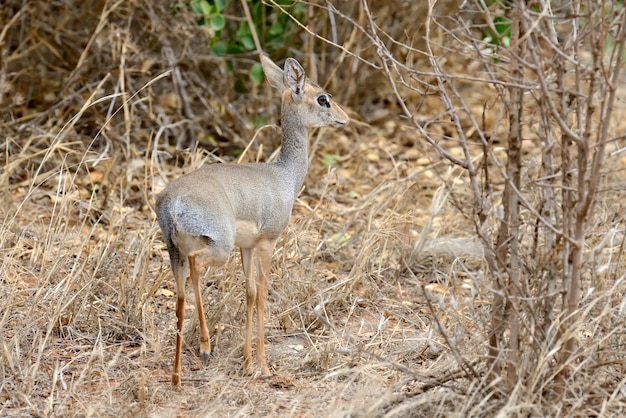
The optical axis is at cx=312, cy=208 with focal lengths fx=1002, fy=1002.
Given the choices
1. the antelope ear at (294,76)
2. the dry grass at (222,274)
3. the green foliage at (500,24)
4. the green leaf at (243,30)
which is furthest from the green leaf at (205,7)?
the antelope ear at (294,76)

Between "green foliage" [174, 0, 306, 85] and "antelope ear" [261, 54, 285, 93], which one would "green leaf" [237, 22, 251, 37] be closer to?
"green foliage" [174, 0, 306, 85]

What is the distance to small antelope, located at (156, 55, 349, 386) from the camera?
359 cm

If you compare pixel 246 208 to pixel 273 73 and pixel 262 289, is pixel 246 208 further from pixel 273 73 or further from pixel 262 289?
pixel 273 73

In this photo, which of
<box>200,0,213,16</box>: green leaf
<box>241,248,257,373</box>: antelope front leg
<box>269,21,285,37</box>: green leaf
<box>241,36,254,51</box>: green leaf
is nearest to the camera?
<box>241,248,257,373</box>: antelope front leg

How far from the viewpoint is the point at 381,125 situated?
7.93 metres

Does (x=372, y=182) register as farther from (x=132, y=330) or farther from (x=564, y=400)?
(x=564, y=400)

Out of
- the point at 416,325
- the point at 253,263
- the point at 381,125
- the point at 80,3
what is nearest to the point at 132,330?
the point at 253,263

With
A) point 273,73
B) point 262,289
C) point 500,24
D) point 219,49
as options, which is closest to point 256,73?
point 219,49

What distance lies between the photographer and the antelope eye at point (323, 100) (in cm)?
438

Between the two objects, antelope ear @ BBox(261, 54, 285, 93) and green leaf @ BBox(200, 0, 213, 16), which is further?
green leaf @ BBox(200, 0, 213, 16)

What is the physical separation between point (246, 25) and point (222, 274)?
8.72 ft

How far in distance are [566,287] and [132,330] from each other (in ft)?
6.35

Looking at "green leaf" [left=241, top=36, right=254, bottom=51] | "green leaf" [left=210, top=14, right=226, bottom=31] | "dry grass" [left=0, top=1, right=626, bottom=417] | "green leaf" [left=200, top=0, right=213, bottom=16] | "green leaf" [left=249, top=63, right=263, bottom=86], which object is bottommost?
"dry grass" [left=0, top=1, right=626, bottom=417]

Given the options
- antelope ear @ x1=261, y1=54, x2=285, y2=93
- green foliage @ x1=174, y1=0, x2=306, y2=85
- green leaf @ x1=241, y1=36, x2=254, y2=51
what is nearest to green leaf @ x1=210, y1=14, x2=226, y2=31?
green foliage @ x1=174, y1=0, x2=306, y2=85
